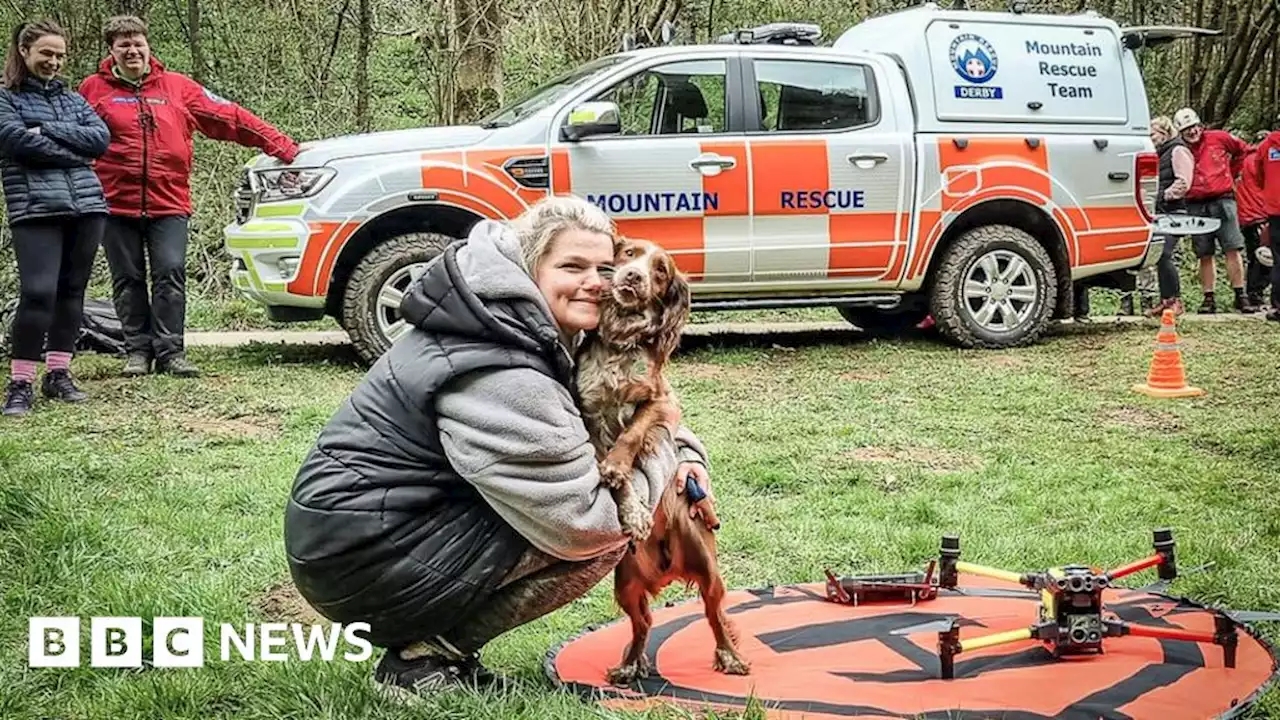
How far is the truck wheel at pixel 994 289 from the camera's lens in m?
8.92

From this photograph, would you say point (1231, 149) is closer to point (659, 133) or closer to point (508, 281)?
point (659, 133)

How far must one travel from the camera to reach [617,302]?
2.84 meters

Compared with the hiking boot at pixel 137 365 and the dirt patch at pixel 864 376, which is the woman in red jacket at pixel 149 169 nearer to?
the hiking boot at pixel 137 365

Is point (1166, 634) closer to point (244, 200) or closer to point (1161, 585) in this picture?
point (1161, 585)

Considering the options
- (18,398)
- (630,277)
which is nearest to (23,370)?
(18,398)

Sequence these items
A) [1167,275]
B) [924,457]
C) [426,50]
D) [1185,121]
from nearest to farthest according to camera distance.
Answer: [924,457] → [1167,275] → [1185,121] → [426,50]

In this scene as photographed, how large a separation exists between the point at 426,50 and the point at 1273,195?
862cm

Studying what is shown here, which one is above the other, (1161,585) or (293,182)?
(293,182)

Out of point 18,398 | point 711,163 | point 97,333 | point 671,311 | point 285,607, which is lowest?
point 285,607

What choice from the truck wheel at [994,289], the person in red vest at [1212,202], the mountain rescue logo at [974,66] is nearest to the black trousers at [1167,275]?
the person in red vest at [1212,202]

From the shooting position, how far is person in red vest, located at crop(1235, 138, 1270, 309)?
1244 cm

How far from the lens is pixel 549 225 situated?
9.66 feet

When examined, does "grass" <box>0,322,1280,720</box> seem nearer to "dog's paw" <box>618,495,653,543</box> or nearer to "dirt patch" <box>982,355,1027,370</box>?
"dirt patch" <box>982,355,1027,370</box>

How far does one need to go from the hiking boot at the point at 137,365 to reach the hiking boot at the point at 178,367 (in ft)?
0.23
